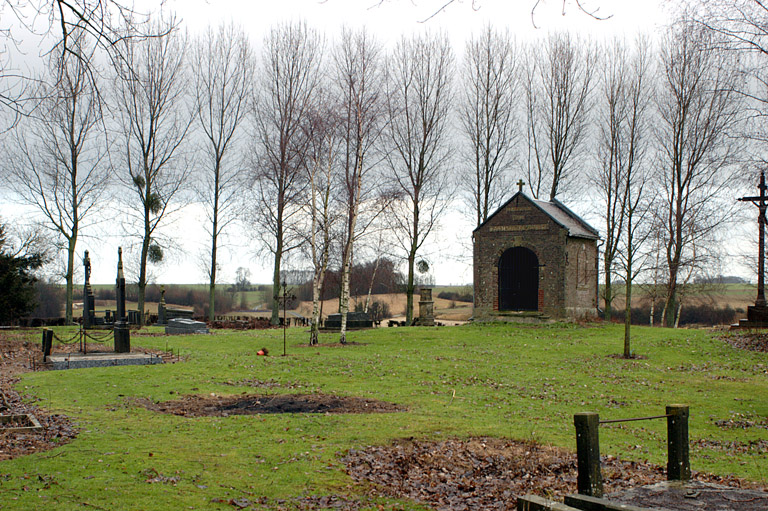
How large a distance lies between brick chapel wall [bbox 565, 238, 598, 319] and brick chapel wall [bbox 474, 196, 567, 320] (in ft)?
1.72

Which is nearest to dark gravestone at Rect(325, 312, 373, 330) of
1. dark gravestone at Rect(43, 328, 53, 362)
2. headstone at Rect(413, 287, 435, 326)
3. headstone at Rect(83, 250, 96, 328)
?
headstone at Rect(413, 287, 435, 326)

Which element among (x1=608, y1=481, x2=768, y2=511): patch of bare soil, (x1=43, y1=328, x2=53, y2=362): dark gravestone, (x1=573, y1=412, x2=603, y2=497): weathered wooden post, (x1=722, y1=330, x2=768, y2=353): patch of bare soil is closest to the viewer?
(x1=608, y1=481, x2=768, y2=511): patch of bare soil

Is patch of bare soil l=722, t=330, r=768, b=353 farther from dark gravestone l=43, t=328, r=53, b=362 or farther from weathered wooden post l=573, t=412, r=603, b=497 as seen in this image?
dark gravestone l=43, t=328, r=53, b=362

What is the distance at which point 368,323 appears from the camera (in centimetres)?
3472

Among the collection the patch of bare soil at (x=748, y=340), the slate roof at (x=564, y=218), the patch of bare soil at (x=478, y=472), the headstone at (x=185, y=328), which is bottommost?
the patch of bare soil at (x=478, y=472)

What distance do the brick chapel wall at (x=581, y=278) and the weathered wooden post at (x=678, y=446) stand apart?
24.9m

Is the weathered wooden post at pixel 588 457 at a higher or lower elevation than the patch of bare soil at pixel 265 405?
higher

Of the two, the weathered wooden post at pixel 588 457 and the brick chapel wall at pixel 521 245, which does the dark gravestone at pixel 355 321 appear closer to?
the brick chapel wall at pixel 521 245

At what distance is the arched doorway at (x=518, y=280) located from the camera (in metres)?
32.4

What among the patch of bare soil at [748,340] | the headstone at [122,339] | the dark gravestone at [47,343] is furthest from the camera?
the patch of bare soil at [748,340]

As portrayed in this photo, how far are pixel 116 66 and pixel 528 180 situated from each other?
127 ft

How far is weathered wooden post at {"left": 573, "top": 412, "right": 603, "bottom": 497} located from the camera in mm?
5984

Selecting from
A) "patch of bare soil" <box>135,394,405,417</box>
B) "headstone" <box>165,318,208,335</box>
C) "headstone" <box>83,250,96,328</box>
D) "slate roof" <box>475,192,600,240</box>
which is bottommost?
"patch of bare soil" <box>135,394,405,417</box>

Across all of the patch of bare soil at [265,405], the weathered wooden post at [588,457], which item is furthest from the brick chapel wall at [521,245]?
the weathered wooden post at [588,457]
